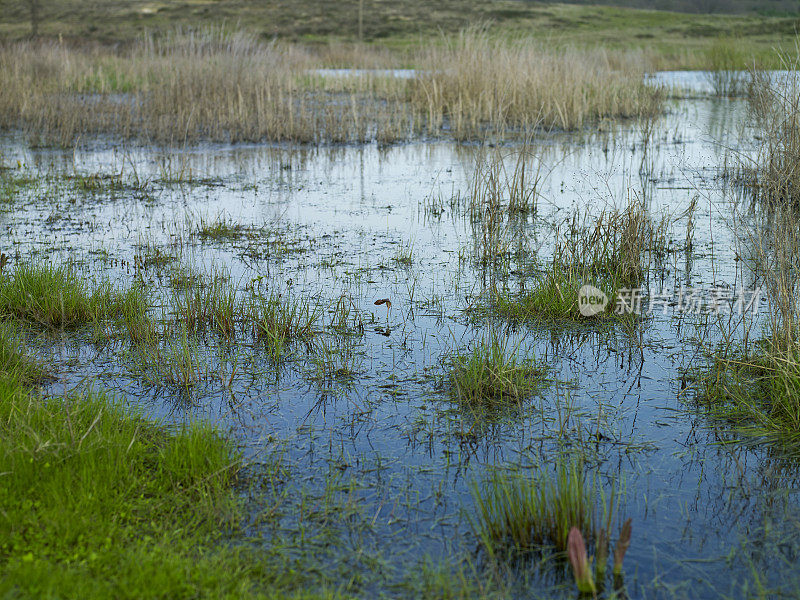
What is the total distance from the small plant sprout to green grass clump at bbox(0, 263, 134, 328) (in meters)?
3.44

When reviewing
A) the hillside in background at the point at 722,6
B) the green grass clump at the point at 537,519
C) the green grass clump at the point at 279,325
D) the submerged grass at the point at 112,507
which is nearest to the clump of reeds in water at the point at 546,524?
the green grass clump at the point at 537,519

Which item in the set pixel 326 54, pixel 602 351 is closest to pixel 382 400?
pixel 602 351

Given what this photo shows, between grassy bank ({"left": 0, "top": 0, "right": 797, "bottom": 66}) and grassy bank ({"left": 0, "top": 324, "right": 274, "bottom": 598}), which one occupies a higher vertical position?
grassy bank ({"left": 0, "top": 0, "right": 797, "bottom": 66})

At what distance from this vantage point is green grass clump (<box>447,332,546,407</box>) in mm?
3701

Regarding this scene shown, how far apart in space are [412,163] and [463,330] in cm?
648

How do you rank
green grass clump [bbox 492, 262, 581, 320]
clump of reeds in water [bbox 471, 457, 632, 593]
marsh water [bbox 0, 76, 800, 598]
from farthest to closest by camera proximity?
1. green grass clump [bbox 492, 262, 581, 320]
2. marsh water [bbox 0, 76, 800, 598]
3. clump of reeds in water [bbox 471, 457, 632, 593]

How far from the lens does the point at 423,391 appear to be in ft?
12.7

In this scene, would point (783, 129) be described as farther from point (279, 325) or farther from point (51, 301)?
point (51, 301)

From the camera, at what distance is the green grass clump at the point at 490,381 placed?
146 inches

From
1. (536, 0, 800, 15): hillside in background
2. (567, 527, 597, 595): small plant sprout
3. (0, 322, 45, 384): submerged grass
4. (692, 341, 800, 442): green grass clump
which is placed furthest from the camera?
(536, 0, 800, 15): hillside in background

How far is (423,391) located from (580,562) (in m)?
1.65

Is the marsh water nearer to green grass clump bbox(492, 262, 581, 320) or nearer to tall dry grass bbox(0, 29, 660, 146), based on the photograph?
green grass clump bbox(492, 262, 581, 320)

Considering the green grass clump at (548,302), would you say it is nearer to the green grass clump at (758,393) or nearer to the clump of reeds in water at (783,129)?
the green grass clump at (758,393)

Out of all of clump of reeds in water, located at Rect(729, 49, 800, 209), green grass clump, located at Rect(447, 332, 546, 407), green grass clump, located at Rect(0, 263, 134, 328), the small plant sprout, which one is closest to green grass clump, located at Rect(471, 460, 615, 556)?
the small plant sprout
